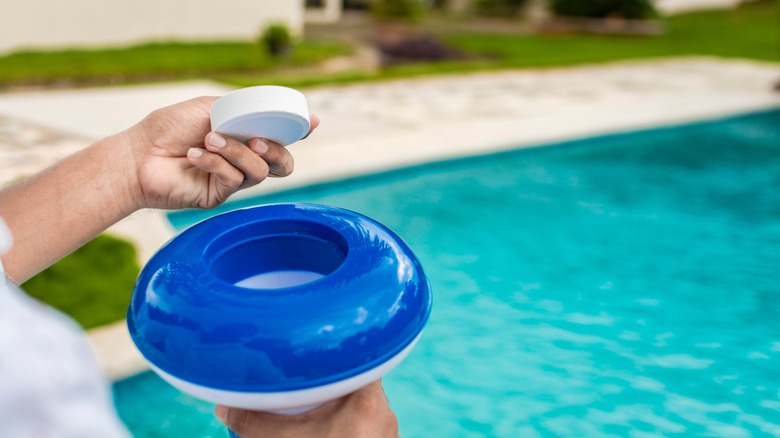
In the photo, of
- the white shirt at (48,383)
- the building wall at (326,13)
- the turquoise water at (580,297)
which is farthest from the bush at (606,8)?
the white shirt at (48,383)

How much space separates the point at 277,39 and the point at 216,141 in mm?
9949

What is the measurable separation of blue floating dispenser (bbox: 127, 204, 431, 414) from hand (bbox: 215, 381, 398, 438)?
0.04 m

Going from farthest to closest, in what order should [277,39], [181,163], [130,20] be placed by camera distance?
[130,20], [277,39], [181,163]

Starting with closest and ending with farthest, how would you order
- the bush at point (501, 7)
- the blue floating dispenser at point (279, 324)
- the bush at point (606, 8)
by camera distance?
the blue floating dispenser at point (279, 324)
the bush at point (606, 8)
the bush at point (501, 7)

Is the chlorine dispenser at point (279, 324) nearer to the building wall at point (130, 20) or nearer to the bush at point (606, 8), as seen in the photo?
the building wall at point (130, 20)

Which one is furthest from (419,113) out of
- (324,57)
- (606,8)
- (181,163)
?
(606,8)

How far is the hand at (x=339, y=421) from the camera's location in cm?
141

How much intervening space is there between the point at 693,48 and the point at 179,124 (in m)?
14.9

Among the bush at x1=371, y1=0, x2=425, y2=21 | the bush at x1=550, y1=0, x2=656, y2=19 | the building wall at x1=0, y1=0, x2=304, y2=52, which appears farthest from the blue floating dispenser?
the bush at x1=550, y1=0, x2=656, y2=19

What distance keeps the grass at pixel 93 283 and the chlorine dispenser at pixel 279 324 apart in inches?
73.7

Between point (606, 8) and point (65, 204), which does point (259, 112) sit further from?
point (606, 8)

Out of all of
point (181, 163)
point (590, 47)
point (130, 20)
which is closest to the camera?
point (181, 163)

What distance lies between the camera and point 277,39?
10.9 meters

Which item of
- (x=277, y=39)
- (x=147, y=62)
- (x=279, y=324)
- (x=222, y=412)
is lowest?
(x=147, y=62)
